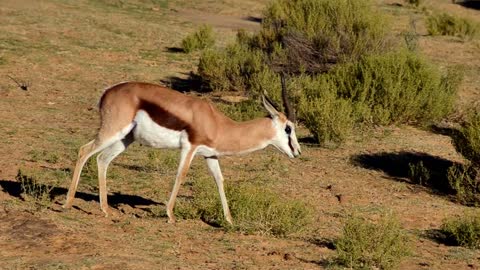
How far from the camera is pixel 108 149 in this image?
1062 cm

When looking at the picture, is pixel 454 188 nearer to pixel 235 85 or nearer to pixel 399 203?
pixel 399 203

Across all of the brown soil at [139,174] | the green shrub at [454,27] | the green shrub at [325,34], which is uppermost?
the green shrub at [325,34]

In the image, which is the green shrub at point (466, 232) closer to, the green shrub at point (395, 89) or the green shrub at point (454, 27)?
the green shrub at point (395, 89)

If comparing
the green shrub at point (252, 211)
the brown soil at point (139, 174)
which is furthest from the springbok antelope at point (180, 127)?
the brown soil at point (139, 174)

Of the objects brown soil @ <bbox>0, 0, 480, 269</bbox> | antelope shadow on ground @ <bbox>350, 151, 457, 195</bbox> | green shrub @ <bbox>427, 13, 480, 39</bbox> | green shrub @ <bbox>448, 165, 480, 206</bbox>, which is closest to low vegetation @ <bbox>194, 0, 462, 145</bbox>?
brown soil @ <bbox>0, 0, 480, 269</bbox>

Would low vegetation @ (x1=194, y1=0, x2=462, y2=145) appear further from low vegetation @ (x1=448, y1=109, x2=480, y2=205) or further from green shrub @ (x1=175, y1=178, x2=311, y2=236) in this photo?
green shrub @ (x1=175, y1=178, x2=311, y2=236)

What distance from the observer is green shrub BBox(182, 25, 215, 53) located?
76.8 ft

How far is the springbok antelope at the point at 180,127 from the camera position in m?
9.95

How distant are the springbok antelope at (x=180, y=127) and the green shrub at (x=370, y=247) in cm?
137

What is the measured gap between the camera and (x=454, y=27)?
94.9 ft

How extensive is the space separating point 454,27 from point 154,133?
2090cm

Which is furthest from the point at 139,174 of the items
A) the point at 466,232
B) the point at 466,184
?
the point at 466,184

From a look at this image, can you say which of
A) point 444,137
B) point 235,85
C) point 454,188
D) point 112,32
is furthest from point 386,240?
point 112,32

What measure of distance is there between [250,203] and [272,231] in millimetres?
524
